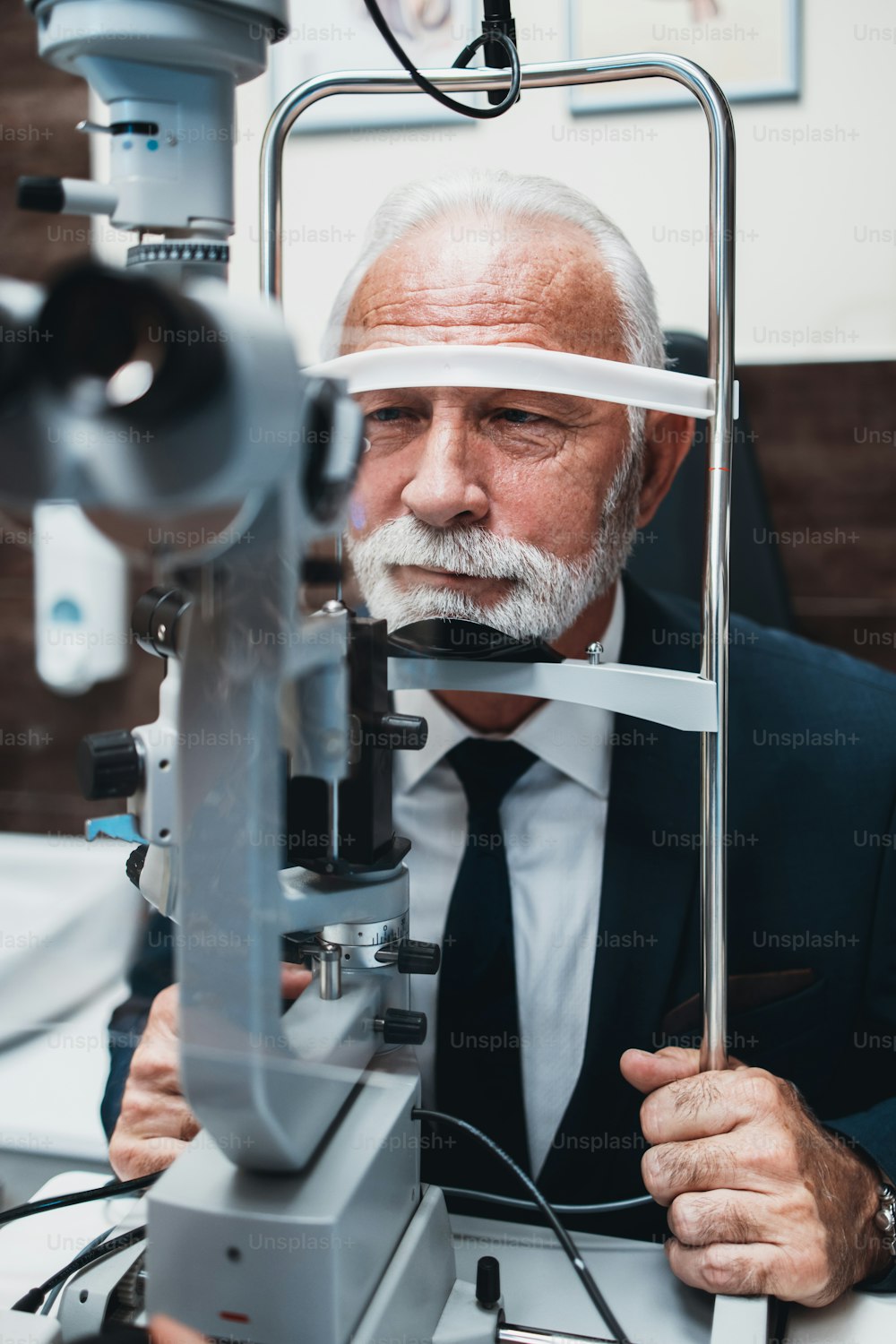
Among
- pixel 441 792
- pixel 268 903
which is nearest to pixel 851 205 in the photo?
pixel 441 792

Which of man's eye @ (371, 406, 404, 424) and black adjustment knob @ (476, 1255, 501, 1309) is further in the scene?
man's eye @ (371, 406, 404, 424)

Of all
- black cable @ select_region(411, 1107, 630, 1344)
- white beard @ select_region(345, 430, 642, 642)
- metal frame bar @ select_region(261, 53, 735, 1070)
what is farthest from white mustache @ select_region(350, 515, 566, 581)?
black cable @ select_region(411, 1107, 630, 1344)

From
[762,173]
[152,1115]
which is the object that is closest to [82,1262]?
[152,1115]

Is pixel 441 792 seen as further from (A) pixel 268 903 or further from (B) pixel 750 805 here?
(A) pixel 268 903

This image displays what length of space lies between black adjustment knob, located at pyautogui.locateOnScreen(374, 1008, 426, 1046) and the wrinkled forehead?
46 cm

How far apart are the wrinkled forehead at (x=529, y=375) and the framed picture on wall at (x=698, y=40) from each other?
0.92 m

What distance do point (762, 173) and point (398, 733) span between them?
130 cm

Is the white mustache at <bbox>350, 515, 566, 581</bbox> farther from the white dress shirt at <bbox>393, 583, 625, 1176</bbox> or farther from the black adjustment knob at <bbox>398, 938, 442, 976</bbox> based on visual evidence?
the black adjustment knob at <bbox>398, 938, 442, 976</bbox>

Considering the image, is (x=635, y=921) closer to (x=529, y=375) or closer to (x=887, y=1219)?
(x=887, y=1219)

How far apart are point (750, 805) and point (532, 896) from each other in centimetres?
26

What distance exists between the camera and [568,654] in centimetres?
129

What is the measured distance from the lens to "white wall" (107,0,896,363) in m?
1.60

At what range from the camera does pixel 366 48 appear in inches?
67.0

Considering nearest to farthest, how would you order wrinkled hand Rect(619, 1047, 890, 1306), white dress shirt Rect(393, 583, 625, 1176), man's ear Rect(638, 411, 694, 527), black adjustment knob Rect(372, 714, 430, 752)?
black adjustment knob Rect(372, 714, 430, 752) → wrinkled hand Rect(619, 1047, 890, 1306) → white dress shirt Rect(393, 583, 625, 1176) → man's ear Rect(638, 411, 694, 527)
